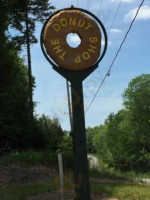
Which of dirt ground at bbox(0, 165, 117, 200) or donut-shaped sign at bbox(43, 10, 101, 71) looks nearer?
donut-shaped sign at bbox(43, 10, 101, 71)

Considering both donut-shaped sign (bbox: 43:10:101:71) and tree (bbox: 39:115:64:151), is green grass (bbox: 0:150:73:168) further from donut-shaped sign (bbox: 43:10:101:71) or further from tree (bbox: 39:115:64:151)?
donut-shaped sign (bbox: 43:10:101:71)

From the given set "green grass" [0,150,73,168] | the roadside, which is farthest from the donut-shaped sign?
"green grass" [0,150,73,168]

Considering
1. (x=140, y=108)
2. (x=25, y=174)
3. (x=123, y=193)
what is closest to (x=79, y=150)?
(x=123, y=193)

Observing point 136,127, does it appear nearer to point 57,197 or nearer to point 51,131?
point 51,131

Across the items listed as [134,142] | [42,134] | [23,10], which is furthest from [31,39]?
[134,142]

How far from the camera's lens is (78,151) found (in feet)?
36.1

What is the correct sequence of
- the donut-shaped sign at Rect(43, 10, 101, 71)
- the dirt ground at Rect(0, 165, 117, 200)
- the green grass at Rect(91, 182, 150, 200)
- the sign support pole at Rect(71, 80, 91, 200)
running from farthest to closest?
the dirt ground at Rect(0, 165, 117, 200), the green grass at Rect(91, 182, 150, 200), the donut-shaped sign at Rect(43, 10, 101, 71), the sign support pole at Rect(71, 80, 91, 200)

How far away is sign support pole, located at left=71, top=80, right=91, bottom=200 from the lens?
10.9 meters

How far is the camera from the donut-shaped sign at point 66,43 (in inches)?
436

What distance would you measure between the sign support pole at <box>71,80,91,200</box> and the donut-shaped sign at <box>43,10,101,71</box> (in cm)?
84

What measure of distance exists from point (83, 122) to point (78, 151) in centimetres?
78

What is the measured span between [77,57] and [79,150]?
247 cm

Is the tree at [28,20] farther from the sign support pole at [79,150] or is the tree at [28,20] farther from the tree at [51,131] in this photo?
the sign support pole at [79,150]

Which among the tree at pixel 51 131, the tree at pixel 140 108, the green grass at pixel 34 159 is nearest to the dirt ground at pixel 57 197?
the green grass at pixel 34 159
